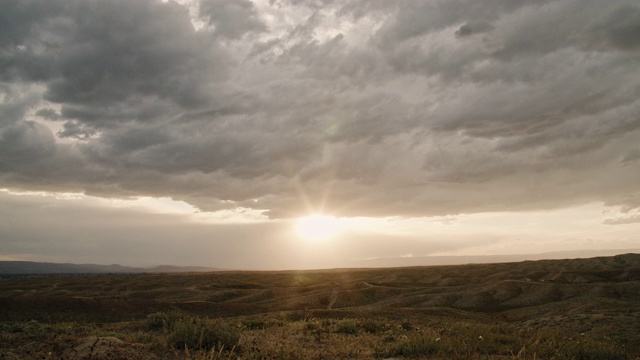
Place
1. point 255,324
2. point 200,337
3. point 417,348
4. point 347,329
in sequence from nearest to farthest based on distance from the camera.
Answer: point 200,337
point 417,348
point 347,329
point 255,324

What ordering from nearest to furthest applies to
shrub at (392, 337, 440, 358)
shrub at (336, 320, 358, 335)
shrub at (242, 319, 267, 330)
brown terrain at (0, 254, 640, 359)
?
brown terrain at (0, 254, 640, 359)
shrub at (392, 337, 440, 358)
shrub at (336, 320, 358, 335)
shrub at (242, 319, 267, 330)

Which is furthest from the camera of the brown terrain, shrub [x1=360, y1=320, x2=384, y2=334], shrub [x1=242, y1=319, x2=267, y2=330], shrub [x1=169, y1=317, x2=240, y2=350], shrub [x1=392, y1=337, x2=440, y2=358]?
shrub [x1=242, y1=319, x2=267, y2=330]

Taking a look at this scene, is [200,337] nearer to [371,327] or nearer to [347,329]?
[347,329]

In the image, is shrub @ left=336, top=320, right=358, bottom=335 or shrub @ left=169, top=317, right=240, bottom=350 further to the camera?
shrub @ left=336, top=320, right=358, bottom=335

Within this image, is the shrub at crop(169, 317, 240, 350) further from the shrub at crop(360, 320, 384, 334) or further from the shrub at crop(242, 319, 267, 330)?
the shrub at crop(242, 319, 267, 330)

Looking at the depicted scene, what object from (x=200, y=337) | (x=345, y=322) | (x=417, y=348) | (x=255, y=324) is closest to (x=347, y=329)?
(x=345, y=322)

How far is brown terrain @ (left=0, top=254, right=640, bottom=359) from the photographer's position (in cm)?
1112

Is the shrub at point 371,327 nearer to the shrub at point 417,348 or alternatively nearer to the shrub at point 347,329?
the shrub at point 347,329

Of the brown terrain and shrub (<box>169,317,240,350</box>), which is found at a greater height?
shrub (<box>169,317,240,350</box>)

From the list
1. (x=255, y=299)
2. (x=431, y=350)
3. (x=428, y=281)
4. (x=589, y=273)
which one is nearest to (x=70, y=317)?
(x=255, y=299)

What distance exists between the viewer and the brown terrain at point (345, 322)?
1112 cm

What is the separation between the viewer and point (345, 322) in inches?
711

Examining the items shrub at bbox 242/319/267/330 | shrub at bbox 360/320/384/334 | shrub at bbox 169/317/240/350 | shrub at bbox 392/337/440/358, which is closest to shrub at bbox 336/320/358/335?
shrub at bbox 360/320/384/334

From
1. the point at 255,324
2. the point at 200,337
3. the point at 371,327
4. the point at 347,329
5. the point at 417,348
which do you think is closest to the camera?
the point at 200,337
